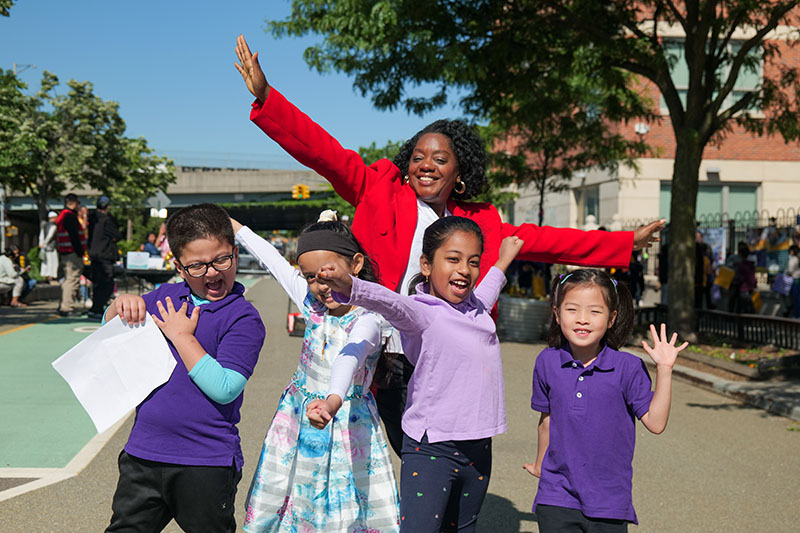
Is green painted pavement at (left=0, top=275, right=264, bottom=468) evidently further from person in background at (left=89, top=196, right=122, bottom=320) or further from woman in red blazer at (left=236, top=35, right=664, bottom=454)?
woman in red blazer at (left=236, top=35, right=664, bottom=454)

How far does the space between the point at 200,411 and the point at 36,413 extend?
528 cm

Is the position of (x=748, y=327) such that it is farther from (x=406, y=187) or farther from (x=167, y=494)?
(x=167, y=494)

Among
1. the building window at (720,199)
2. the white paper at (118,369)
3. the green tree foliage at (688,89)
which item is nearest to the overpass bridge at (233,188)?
the building window at (720,199)

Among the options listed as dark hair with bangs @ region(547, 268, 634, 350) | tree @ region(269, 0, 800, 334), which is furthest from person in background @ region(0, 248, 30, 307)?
dark hair with bangs @ region(547, 268, 634, 350)

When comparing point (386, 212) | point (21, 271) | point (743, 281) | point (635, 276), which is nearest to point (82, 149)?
point (21, 271)

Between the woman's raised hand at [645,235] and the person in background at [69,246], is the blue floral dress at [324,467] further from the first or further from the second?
the person in background at [69,246]

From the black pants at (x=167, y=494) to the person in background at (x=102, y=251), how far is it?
12.5 metres

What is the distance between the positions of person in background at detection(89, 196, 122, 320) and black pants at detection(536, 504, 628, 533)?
1293 centimetres

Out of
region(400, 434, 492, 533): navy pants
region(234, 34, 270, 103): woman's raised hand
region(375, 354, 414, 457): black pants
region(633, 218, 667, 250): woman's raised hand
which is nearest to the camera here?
region(400, 434, 492, 533): navy pants

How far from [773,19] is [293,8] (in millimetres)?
8038

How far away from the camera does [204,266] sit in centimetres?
297

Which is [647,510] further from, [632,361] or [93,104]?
[93,104]

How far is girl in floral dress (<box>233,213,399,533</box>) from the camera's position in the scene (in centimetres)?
330

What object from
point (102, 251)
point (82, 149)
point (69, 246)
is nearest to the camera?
point (102, 251)
